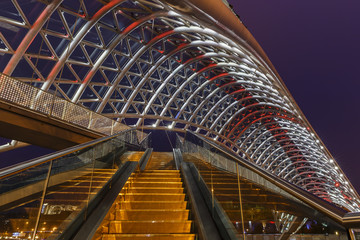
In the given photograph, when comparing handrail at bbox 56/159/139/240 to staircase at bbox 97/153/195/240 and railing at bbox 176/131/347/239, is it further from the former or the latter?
railing at bbox 176/131/347/239

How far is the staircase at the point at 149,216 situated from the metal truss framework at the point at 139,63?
509 centimetres

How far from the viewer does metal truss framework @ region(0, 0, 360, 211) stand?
1312 centimetres

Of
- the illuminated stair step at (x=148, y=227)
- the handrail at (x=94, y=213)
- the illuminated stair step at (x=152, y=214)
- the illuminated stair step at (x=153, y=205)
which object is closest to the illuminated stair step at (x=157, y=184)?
the handrail at (x=94, y=213)

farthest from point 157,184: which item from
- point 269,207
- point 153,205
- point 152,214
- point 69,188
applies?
point 269,207

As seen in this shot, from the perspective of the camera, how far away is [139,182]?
5750 millimetres

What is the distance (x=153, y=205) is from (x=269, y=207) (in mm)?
2844

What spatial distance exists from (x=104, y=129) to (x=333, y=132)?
87070 millimetres

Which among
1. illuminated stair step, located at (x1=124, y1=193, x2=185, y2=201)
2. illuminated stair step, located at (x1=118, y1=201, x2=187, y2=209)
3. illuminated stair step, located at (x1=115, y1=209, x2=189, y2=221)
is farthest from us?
illuminated stair step, located at (x1=124, y1=193, x2=185, y2=201)

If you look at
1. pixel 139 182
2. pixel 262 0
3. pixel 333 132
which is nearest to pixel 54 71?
pixel 139 182

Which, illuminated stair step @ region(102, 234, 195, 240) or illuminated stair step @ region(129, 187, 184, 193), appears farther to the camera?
illuminated stair step @ region(129, 187, 184, 193)

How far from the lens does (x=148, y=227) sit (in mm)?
3742

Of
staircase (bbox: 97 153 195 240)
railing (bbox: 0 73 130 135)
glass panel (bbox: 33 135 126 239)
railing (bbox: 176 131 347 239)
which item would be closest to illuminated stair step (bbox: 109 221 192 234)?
staircase (bbox: 97 153 195 240)

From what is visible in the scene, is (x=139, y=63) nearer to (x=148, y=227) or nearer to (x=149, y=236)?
(x=148, y=227)

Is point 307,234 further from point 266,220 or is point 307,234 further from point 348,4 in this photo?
point 348,4
